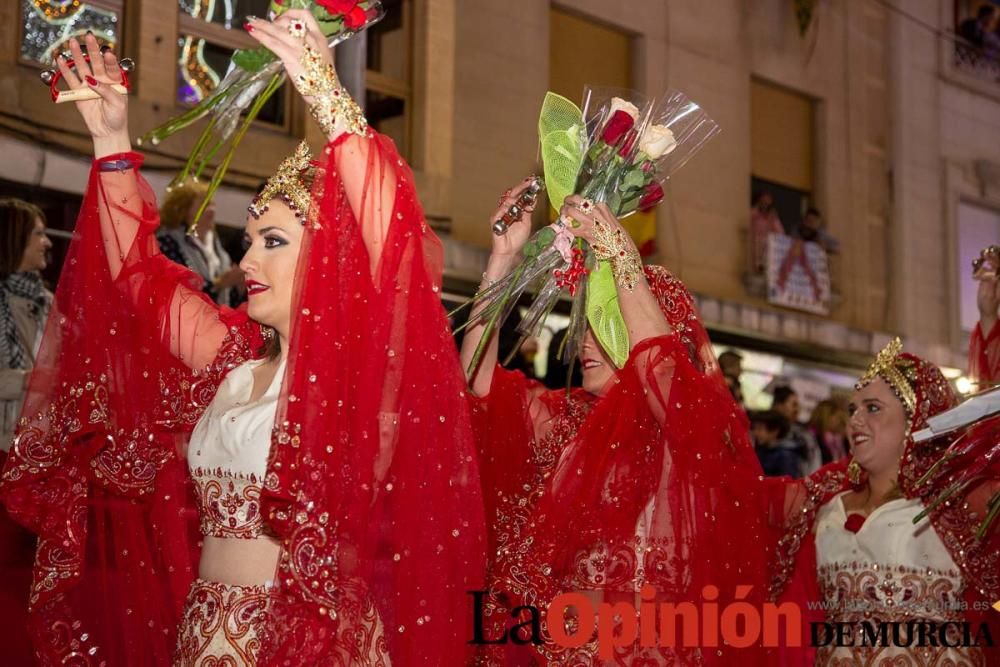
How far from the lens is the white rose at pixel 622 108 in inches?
142

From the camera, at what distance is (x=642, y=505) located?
11.7 ft

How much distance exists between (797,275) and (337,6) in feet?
30.8

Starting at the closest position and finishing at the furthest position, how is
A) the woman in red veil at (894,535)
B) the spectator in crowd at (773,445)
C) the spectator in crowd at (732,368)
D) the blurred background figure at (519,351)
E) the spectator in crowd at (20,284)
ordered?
the woman in red veil at (894,535), the spectator in crowd at (20,284), the blurred background figure at (519,351), the spectator in crowd at (773,445), the spectator in crowd at (732,368)

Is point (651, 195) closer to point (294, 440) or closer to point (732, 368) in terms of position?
point (294, 440)

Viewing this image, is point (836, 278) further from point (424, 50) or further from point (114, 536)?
point (114, 536)

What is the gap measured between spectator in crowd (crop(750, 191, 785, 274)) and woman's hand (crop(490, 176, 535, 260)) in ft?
26.1

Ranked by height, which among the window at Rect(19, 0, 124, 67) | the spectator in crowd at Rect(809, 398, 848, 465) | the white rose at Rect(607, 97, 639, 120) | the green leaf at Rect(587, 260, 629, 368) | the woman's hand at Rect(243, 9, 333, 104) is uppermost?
the window at Rect(19, 0, 124, 67)

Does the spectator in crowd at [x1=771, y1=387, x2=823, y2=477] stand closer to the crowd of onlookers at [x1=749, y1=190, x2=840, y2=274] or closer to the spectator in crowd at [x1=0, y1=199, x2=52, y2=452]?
the spectator in crowd at [x1=0, y1=199, x2=52, y2=452]

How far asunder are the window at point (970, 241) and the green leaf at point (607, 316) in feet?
33.8

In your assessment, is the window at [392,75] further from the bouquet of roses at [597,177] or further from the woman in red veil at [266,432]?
the woman in red veil at [266,432]

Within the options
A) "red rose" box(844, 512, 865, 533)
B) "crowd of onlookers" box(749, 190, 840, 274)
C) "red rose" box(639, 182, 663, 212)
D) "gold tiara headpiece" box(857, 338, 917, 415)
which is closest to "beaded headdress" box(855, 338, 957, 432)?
"gold tiara headpiece" box(857, 338, 917, 415)

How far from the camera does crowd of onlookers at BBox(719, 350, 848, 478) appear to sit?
6926 mm

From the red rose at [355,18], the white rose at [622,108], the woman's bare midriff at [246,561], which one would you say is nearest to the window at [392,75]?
the white rose at [622,108]

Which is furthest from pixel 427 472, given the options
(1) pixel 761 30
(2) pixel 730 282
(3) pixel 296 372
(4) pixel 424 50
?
(1) pixel 761 30
